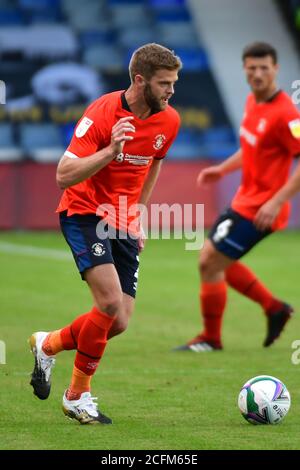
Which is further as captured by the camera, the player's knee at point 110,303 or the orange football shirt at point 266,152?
the orange football shirt at point 266,152

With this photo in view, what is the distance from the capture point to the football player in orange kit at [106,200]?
6.28 metres

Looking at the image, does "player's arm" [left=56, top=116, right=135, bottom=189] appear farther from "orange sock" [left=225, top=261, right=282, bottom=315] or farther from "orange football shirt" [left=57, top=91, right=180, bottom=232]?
"orange sock" [left=225, top=261, right=282, bottom=315]

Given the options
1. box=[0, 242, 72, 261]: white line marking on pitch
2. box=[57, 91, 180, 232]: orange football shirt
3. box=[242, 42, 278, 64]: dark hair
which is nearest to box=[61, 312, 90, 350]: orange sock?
box=[57, 91, 180, 232]: orange football shirt

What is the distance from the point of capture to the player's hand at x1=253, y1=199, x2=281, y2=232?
8594 mm

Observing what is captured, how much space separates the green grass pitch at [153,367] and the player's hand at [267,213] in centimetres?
101

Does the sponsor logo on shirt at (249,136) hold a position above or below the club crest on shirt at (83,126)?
below

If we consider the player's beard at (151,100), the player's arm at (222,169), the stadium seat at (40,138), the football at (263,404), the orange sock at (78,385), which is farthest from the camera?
the stadium seat at (40,138)

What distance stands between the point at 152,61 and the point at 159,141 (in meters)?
0.61

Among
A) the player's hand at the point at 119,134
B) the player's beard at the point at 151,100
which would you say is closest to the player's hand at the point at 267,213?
the player's beard at the point at 151,100

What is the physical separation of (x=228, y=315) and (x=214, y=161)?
854 centimetres

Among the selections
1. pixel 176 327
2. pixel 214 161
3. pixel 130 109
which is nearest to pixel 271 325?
pixel 176 327

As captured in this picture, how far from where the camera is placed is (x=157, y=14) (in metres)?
24.2

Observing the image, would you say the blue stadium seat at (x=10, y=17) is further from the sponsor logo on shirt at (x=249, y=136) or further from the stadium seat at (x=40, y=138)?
the sponsor logo on shirt at (x=249, y=136)

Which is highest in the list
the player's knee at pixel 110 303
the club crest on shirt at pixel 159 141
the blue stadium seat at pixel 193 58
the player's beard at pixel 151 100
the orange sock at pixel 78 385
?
the player's beard at pixel 151 100
